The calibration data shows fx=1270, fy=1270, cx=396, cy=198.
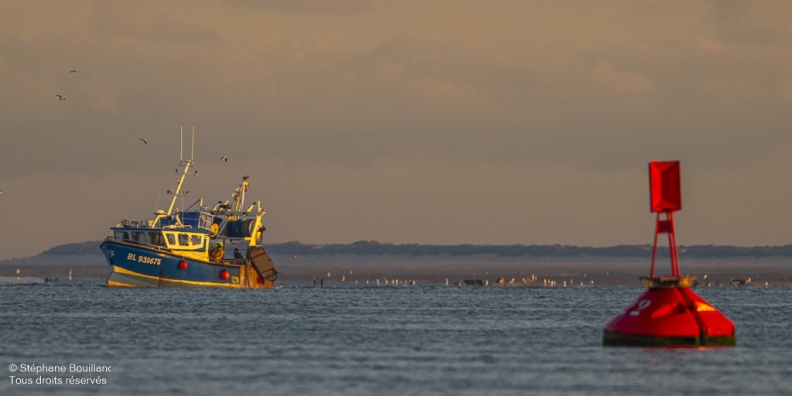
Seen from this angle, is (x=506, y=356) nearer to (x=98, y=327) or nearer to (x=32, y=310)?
(x=98, y=327)

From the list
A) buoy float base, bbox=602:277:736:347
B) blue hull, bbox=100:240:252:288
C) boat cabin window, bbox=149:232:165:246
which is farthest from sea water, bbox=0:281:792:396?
boat cabin window, bbox=149:232:165:246

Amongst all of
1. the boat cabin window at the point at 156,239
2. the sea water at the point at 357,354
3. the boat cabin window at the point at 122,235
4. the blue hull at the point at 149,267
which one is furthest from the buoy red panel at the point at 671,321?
the boat cabin window at the point at 122,235

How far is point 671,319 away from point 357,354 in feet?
38.7

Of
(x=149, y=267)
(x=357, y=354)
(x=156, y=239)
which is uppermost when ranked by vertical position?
(x=156, y=239)

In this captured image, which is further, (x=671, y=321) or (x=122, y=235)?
(x=122, y=235)

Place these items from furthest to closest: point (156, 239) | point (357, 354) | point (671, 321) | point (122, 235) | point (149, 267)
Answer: point (122, 235)
point (156, 239)
point (149, 267)
point (357, 354)
point (671, 321)

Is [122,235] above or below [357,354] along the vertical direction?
above

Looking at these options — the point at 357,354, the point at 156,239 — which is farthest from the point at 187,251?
the point at 357,354

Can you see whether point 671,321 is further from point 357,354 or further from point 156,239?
point 156,239

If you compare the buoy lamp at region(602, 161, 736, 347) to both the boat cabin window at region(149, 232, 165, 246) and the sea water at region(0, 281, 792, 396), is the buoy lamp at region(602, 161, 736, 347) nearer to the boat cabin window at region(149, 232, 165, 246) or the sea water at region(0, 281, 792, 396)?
the sea water at region(0, 281, 792, 396)

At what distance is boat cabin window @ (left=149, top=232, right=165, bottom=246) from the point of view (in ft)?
350

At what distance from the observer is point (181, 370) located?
138 feet

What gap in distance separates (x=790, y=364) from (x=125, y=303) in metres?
51.8

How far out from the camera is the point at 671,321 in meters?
46.3
